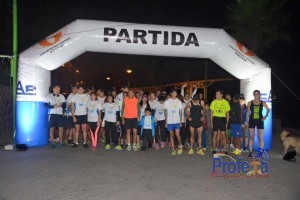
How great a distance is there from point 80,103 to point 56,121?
2.96ft

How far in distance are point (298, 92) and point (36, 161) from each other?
2059 cm

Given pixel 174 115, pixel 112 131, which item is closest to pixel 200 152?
pixel 174 115

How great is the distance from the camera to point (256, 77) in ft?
34.1

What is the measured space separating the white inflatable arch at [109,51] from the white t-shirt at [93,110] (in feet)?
4.42

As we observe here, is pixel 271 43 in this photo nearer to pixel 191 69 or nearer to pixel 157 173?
pixel 191 69

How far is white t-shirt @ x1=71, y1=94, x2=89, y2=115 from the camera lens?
10.1m

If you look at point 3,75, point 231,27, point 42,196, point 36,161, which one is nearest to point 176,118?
point 36,161

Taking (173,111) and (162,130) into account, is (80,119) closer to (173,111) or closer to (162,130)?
(162,130)

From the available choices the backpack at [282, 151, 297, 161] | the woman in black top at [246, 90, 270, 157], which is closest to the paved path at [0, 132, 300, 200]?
the backpack at [282, 151, 297, 161]

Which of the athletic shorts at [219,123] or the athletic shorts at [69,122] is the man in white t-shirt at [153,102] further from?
the athletic shorts at [69,122]

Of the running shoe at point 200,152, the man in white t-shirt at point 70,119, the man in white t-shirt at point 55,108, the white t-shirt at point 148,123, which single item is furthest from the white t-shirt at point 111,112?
the running shoe at point 200,152

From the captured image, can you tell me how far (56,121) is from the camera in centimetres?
1014

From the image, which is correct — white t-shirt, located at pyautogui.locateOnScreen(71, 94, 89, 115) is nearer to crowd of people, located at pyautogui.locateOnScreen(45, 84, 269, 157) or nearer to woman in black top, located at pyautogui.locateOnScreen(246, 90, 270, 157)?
crowd of people, located at pyautogui.locateOnScreen(45, 84, 269, 157)

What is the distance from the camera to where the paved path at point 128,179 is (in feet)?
18.3
